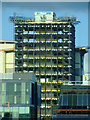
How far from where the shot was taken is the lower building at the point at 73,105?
18975cm

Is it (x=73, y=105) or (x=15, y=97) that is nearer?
(x=15, y=97)

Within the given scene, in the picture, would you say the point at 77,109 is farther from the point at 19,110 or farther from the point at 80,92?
the point at 19,110

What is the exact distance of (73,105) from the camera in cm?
19100

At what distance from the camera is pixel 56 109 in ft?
634

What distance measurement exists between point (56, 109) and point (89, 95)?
10.6 metres

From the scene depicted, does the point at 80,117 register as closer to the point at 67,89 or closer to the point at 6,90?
the point at 67,89

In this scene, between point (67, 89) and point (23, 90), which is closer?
point (23, 90)

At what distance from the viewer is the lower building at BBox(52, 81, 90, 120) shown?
623 feet

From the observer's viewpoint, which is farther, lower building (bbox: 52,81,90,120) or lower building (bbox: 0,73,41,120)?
lower building (bbox: 52,81,90,120)

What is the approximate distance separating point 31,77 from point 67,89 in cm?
1135

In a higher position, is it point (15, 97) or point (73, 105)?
point (15, 97)

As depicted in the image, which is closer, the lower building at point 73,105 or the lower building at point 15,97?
the lower building at point 15,97

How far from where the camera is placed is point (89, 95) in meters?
194

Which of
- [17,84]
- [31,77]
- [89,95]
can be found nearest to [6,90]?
[17,84]
